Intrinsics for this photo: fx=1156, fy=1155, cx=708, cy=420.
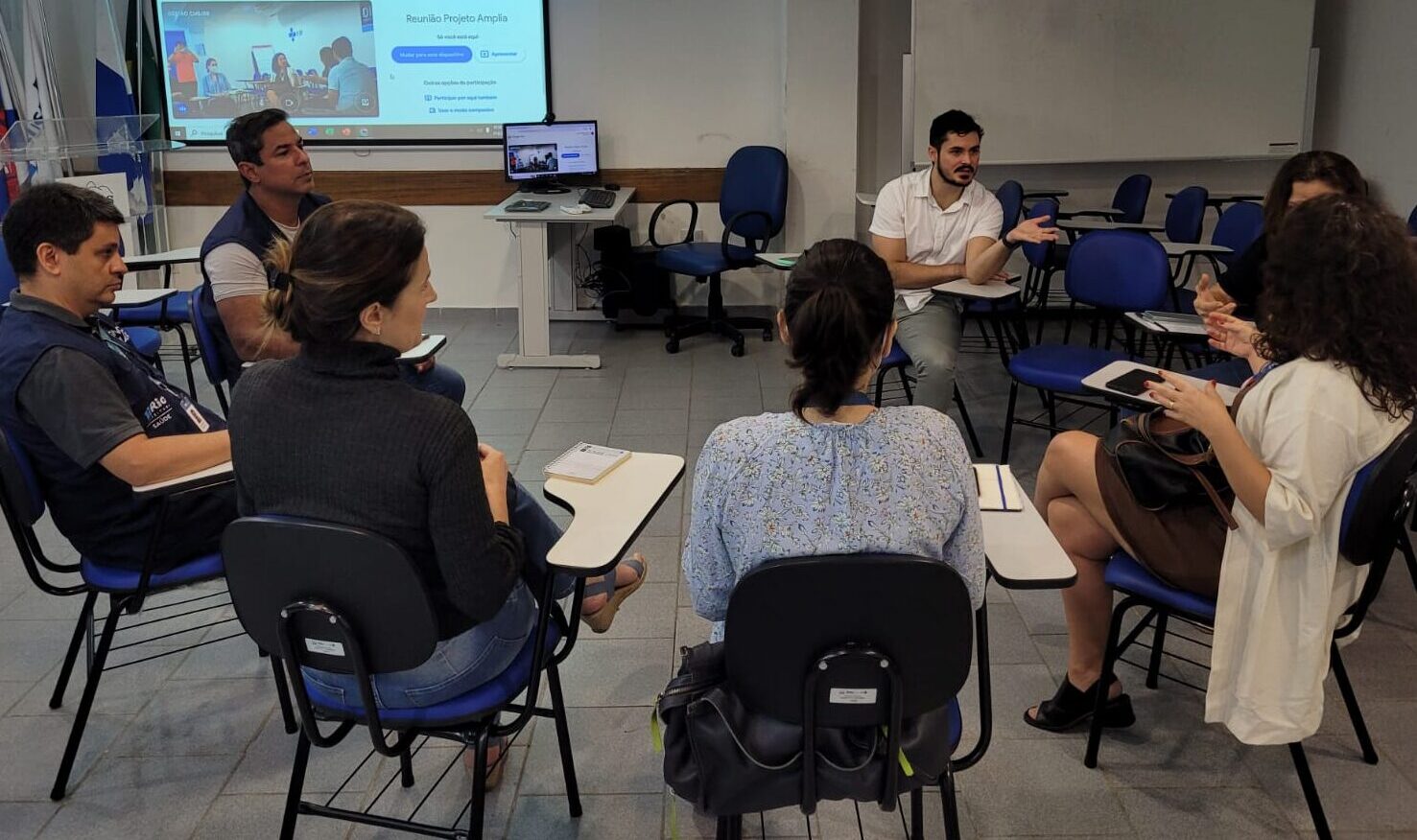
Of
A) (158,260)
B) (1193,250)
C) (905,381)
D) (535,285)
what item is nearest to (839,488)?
(905,381)

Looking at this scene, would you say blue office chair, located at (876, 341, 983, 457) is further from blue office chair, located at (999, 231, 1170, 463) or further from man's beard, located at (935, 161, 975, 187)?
man's beard, located at (935, 161, 975, 187)

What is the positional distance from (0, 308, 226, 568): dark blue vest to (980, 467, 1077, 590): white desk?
1.59 metres

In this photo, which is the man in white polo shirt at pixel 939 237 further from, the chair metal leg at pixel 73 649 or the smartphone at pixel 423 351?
the chair metal leg at pixel 73 649

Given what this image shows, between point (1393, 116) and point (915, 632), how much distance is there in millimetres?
5655

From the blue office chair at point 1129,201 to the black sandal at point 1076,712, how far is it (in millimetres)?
4229

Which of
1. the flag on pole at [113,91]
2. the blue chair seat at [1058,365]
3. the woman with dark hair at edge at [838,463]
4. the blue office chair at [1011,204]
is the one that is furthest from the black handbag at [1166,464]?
the flag on pole at [113,91]

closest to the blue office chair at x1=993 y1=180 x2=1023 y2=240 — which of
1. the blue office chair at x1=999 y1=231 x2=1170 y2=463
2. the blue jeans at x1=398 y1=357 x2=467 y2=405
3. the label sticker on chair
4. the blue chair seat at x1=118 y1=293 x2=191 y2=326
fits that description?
the blue office chair at x1=999 y1=231 x2=1170 y2=463

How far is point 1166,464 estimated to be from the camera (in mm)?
2174

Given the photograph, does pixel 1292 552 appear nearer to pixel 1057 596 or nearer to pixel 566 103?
pixel 1057 596

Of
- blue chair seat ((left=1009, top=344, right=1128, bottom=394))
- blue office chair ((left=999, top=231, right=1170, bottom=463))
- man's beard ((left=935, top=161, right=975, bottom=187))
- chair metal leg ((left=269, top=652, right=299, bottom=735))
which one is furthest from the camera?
man's beard ((left=935, top=161, right=975, bottom=187))

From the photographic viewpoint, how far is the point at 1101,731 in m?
2.48

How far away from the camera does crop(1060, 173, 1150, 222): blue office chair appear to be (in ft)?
20.3

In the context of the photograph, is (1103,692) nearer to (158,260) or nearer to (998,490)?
(998,490)

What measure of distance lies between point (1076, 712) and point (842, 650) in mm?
1238
